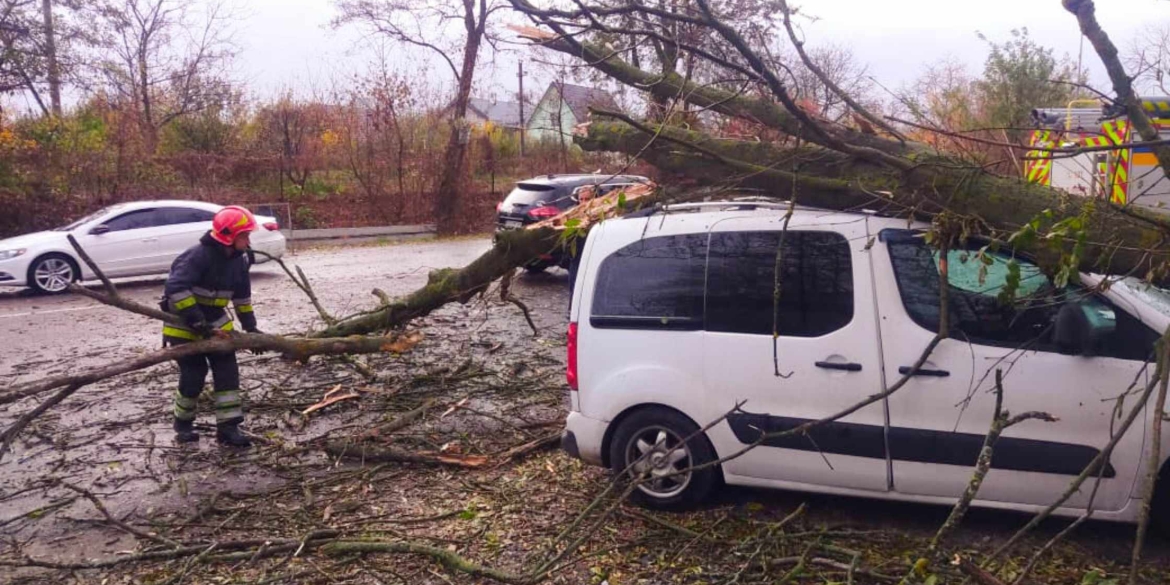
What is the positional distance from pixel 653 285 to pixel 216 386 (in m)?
3.10

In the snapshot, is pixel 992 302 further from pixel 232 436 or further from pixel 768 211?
pixel 232 436

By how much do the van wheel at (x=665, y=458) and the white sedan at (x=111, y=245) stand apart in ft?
31.0

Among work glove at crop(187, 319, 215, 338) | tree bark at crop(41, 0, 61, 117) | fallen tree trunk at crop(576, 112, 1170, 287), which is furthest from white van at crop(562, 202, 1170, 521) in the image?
tree bark at crop(41, 0, 61, 117)

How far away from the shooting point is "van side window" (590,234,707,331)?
4.72 metres

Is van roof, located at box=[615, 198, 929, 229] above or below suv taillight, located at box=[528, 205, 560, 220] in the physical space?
above

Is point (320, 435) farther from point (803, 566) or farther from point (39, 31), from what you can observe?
point (39, 31)

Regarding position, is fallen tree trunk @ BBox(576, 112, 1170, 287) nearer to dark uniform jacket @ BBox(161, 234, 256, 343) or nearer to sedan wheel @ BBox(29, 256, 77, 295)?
dark uniform jacket @ BBox(161, 234, 256, 343)

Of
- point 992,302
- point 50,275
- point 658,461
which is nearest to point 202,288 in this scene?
point 658,461

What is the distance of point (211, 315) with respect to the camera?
20.2 ft

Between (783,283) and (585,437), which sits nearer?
(783,283)

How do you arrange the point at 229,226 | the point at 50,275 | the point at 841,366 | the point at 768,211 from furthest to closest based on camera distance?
1. the point at 50,275
2. the point at 229,226
3. the point at 768,211
4. the point at 841,366

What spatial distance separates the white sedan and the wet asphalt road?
0.98ft

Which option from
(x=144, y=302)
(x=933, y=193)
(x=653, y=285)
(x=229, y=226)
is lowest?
(x=144, y=302)

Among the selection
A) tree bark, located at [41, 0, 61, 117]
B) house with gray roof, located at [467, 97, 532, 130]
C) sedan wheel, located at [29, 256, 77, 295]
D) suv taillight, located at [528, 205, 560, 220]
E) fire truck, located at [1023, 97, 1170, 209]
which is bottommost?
sedan wheel, located at [29, 256, 77, 295]
